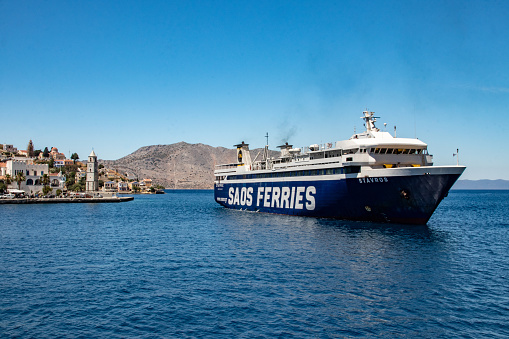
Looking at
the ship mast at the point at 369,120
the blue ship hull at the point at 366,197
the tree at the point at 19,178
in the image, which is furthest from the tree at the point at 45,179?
the ship mast at the point at 369,120

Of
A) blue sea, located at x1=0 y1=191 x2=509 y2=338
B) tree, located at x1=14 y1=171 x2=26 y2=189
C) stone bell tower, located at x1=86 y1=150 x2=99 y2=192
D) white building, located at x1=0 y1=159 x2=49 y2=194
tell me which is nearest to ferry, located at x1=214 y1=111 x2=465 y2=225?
blue sea, located at x1=0 y1=191 x2=509 y2=338

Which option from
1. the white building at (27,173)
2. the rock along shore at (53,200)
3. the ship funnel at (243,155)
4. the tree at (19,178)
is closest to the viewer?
the ship funnel at (243,155)

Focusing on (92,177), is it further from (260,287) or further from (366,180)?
(260,287)

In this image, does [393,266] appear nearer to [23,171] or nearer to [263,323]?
[263,323]

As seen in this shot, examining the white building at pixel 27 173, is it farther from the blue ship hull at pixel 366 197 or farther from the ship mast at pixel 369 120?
the ship mast at pixel 369 120

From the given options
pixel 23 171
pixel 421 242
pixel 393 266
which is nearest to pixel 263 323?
pixel 393 266

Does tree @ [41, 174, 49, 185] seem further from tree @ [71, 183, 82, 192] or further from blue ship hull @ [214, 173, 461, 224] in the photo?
blue ship hull @ [214, 173, 461, 224]

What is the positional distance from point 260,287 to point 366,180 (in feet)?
88.2

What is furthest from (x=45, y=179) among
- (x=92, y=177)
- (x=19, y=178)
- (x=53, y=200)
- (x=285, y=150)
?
(x=285, y=150)

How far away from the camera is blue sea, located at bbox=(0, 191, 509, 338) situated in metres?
16.8

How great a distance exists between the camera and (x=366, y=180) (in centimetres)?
4544

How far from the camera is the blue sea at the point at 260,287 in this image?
16797mm

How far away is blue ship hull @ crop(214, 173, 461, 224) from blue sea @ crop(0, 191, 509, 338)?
14.3 ft

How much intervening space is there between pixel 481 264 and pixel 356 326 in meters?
16.6
